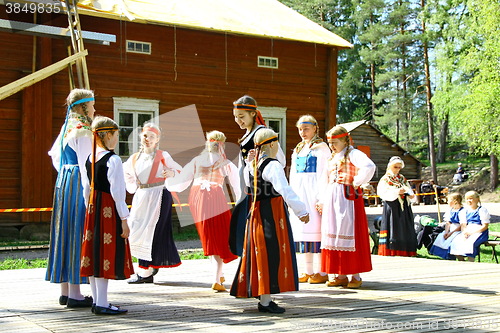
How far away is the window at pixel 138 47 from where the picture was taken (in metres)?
13.8

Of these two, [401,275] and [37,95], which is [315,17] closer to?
[37,95]

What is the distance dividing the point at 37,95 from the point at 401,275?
9.11m

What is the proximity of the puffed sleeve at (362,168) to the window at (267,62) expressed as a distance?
10.1 m

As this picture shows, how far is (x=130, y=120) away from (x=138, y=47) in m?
1.73

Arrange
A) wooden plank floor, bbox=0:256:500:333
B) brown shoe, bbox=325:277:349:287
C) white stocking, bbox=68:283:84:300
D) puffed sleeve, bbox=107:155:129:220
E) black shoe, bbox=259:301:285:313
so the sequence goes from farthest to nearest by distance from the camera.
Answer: brown shoe, bbox=325:277:349:287 < white stocking, bbox=68:283:84:300 < black shoe, bbox=259:301:285:313 < puffed sleeve, bbox=107:155:129:220 < wooden plank floor, bbox=0:256:500:333

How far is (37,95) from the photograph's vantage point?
12.5m

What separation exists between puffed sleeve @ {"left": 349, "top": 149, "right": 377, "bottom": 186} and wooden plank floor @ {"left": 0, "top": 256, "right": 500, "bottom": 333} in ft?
3.34

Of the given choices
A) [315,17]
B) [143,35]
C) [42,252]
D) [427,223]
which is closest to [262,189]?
[427,223]

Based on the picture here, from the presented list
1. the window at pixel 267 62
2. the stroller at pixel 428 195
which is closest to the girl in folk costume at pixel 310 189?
the window at pixel 267 62

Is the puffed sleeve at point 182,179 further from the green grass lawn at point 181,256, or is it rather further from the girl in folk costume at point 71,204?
the green grass lawn at point 181,256

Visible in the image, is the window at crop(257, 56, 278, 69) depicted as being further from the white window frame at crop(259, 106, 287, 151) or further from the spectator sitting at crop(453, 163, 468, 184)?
the spectator sitting at crop(453, 163, 468, 184)

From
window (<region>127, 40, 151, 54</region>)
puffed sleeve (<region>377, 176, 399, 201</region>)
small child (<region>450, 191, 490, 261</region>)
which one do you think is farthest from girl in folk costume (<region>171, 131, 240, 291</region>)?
window (<region>127, 40, 151, 54</region>)

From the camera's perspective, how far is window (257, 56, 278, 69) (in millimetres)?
15445

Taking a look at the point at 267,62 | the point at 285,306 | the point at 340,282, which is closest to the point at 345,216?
the point at 340,282
